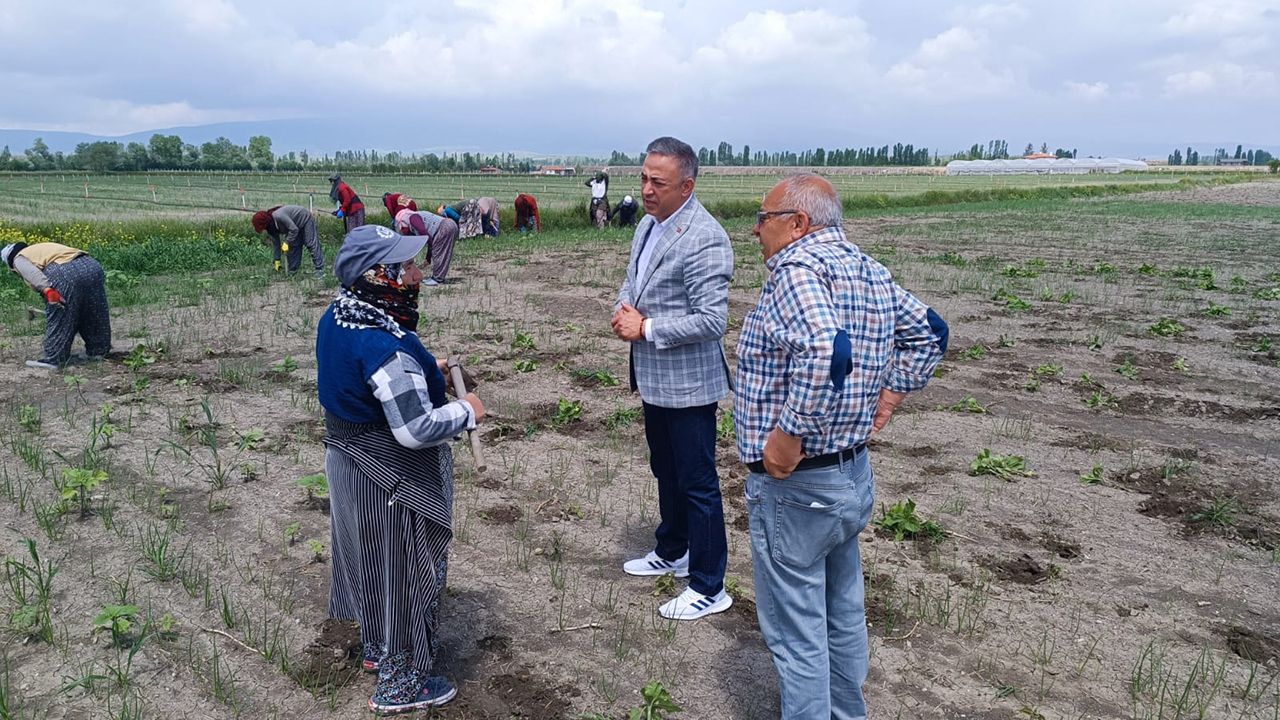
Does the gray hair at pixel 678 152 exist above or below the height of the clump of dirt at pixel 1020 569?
above

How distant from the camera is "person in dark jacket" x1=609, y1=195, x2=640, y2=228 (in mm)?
23094

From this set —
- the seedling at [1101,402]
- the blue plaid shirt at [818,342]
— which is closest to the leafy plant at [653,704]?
the blue plaid shirt at [818,342]

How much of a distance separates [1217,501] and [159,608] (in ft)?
20.5

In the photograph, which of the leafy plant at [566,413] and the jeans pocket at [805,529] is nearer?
the jeans pocket at [805,529]

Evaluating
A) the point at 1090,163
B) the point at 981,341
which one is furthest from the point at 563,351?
the point at 1090,163

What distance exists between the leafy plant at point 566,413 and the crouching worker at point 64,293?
4795 mm

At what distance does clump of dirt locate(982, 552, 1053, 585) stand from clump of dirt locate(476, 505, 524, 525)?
275 centimetres

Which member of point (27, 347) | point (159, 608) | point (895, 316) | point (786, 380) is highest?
point (895, 316)

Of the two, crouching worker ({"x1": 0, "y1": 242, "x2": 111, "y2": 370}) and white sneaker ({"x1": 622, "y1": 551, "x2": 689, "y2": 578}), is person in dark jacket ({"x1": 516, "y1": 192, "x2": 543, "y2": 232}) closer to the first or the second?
crouching worker ({"x1": 0, "y1": 242, "x2": 111, "y2": 370})

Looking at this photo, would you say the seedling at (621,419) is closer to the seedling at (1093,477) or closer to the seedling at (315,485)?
the seedling at (315,485)

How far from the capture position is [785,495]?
2.61 metres

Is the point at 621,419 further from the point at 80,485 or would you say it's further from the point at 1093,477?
the point at 80,485

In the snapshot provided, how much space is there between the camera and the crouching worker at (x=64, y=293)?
758 centimetres

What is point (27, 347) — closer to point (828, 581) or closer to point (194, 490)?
point (194, 490)
